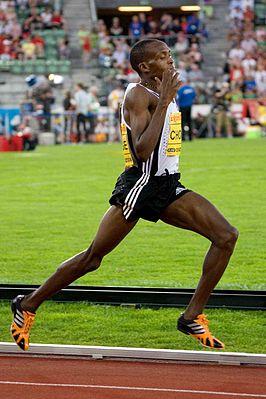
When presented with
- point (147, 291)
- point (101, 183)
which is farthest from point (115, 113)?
point (147, 291)

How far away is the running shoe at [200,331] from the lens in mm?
6863

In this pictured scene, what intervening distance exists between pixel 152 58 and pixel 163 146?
21.1 inches

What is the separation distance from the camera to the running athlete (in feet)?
22.4

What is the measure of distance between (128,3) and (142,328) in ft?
115

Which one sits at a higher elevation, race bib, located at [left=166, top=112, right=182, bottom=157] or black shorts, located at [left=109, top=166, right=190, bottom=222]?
race bib, located at [left=166, top=112, right=182, bottom=157]

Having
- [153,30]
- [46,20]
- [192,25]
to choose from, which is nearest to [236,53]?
[192,25]

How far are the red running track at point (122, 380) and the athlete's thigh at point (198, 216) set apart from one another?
785 mm

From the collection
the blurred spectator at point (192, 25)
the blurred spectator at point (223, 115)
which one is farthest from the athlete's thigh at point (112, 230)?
the blurred spectator at point (192, 25)

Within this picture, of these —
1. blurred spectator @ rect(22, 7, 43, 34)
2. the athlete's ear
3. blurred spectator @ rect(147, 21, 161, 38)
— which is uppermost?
the athlete's ear

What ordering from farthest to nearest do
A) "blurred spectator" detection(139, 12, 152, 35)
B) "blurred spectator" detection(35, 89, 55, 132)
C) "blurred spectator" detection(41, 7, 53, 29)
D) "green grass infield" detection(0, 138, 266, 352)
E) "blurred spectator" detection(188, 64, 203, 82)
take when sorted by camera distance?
"blurred spectator" detection(139, 12, 152, 35), "blurred spectator" detection(41, 7, 53, 29), "blurred spectator" detection(188, 64, 203, 82), "blurred spectator" detection(35, 89, 55, 132), "green grass infield" detection(0, 138, 266, 352)

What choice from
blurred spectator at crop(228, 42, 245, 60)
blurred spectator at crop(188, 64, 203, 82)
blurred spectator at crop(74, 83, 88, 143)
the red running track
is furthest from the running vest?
blurred spectator at crop(228, 42, 245, 60)

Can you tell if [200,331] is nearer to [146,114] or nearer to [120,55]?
[146,114]

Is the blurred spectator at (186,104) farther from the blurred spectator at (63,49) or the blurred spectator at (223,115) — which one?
the blurred spectator at (63,49)

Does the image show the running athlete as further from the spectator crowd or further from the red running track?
the spectator crowd
